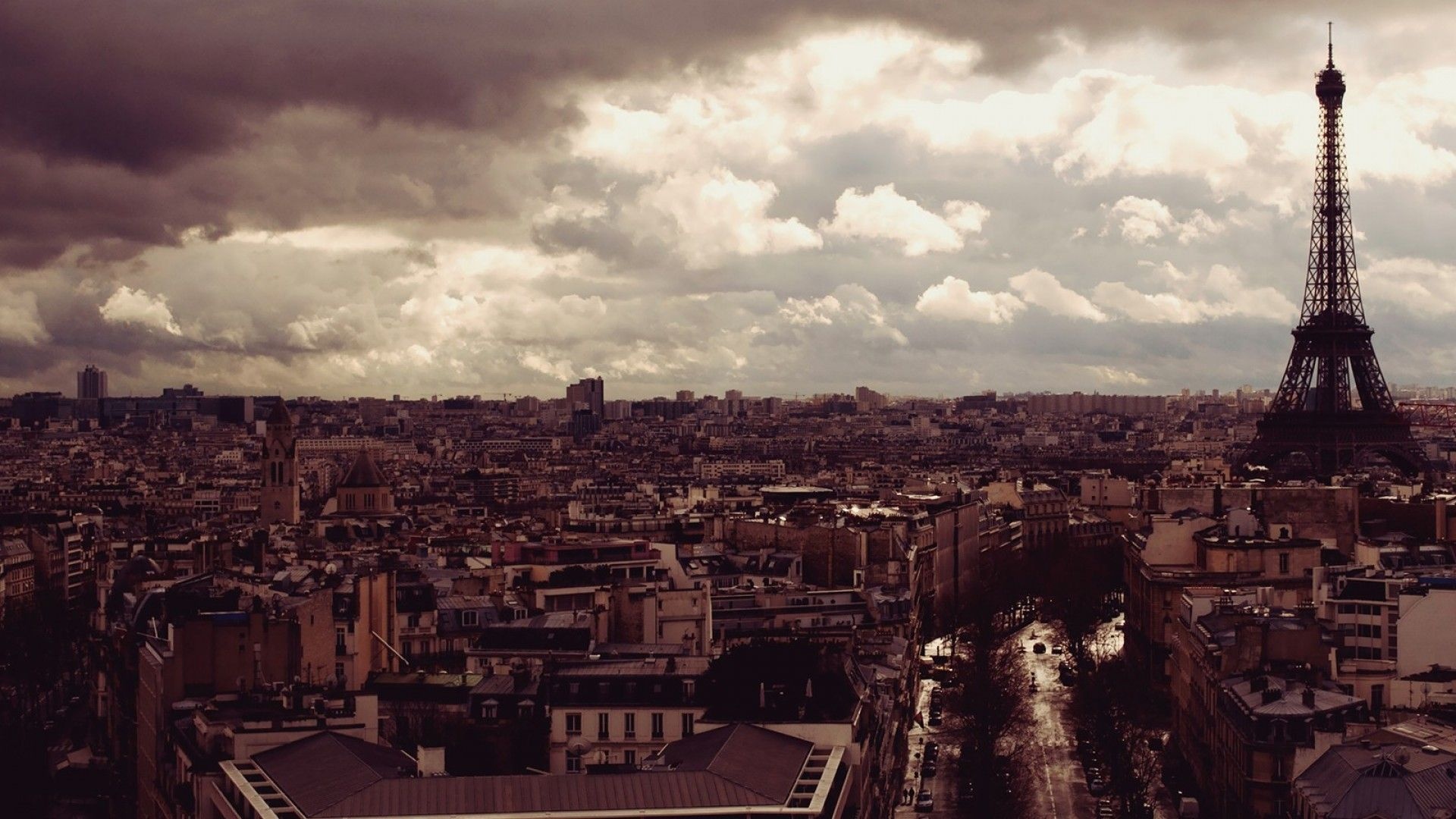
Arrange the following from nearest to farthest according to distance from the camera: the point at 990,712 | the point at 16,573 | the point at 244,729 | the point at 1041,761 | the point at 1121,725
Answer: the point at 244,729, the point at 990,712, the point at 1041,761, the point at 1121,725, the point at 16,573

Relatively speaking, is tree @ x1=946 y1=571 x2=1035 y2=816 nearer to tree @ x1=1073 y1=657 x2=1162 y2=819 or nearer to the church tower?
tree @ x1=1073 y1=657 x2=1162 y2=819

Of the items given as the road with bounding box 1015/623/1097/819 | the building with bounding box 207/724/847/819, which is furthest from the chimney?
the road with bounding box 1015/623/1097/819

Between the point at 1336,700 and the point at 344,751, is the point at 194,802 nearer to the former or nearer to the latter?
the point at 344,751

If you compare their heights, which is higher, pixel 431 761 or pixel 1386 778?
pixel 431 761

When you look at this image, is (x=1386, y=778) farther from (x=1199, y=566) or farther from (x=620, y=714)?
(x=1199, y=566)

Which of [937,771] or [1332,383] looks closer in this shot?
[937,771]

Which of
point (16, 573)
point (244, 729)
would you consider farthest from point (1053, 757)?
point (16, 573)

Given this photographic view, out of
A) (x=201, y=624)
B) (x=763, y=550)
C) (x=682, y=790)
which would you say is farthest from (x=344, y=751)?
(x=763, y=550)
